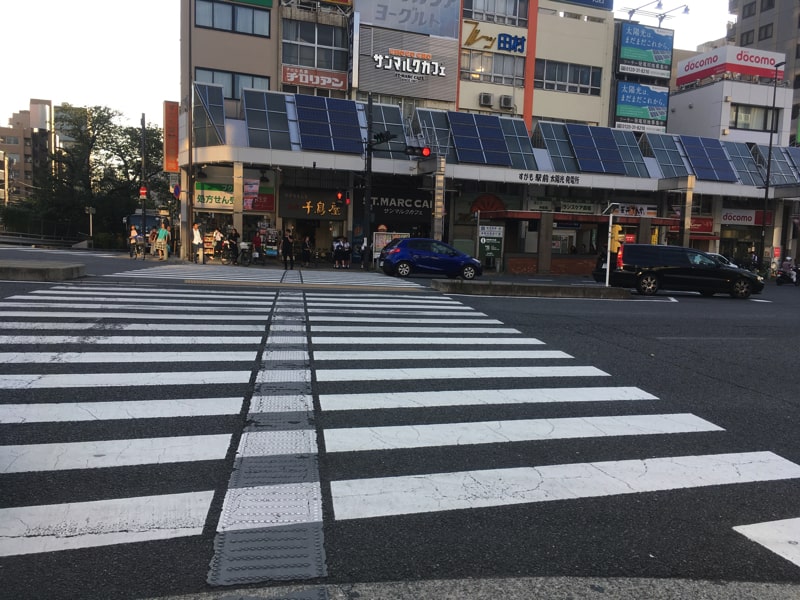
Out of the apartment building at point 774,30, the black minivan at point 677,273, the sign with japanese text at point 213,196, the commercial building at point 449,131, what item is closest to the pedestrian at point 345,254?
the commercial building at point 449,131

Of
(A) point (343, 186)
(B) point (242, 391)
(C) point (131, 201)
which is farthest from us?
(C) point (131, 201)

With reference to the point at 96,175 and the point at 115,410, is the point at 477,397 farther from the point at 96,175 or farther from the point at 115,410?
the point at 96,175

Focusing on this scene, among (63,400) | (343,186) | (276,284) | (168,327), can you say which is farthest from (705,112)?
(63,400)

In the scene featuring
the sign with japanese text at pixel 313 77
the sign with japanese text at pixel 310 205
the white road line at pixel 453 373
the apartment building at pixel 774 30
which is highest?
the apartment building at pixel 774 30

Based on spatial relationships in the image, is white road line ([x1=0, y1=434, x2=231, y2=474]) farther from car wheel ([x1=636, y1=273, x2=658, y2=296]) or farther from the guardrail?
the guardrail

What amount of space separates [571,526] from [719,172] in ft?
142

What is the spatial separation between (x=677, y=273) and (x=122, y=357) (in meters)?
19.5

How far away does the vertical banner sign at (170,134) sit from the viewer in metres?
36.2

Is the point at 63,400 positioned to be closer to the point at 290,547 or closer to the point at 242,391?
the point at 242,391

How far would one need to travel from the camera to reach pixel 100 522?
3.59 metres

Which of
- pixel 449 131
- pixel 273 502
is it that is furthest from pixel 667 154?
pixel 273 502

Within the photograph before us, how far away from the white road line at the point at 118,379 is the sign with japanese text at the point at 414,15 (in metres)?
33.6

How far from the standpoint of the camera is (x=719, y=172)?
40469mm

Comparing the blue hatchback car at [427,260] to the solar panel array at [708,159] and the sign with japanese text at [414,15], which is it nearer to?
the sign with japanese text at [414,15]
